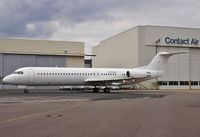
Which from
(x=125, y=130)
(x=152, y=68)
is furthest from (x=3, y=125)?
(x=152, y=68)

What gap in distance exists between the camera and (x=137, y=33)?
172ft

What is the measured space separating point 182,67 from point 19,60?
114 ft

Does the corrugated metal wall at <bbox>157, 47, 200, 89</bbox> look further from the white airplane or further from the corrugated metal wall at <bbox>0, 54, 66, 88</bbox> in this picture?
the corrugated metal wall at <bbox>0, 54, 66, 88</bbox>

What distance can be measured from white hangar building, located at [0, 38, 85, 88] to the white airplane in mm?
18112

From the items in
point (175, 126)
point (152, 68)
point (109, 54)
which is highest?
point (109, 54)

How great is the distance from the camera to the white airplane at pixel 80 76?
30.6 metres

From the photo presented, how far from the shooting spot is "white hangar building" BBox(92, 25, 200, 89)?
5278 cm

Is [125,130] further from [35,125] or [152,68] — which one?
[152,68]

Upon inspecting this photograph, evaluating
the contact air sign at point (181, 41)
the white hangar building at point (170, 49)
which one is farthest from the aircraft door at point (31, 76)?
the contact air sign at point (181, 41)

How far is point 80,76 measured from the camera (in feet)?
113

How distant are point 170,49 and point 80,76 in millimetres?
28095

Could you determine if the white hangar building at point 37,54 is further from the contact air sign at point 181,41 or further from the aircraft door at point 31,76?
the aircraft door at point 31,76

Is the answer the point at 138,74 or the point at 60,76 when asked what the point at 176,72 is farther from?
the point at 60,76

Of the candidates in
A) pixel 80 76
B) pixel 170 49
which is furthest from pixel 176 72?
pixel 80 76
